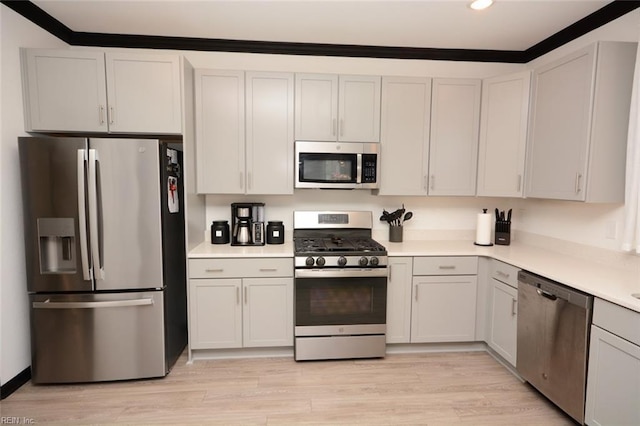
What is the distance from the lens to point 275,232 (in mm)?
2947

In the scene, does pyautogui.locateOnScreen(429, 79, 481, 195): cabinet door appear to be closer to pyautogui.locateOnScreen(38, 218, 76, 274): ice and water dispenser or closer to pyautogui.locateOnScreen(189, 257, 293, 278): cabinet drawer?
pyautogui.locateOnScreen(189, 257, 293, 278): cabinet drawer

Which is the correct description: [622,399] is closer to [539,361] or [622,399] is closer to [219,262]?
[539,361]

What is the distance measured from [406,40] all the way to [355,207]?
1.60m

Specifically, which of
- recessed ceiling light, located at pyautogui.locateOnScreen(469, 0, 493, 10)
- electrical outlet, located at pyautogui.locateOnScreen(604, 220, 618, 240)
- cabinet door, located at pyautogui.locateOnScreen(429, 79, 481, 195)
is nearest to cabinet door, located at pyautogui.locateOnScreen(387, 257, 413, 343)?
cabinet door, located at pyautogui.locateOnScreen(429, 79, 481, 195)

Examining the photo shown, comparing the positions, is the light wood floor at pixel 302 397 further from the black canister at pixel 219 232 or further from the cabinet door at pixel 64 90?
the cabinet door at pixel 64 90

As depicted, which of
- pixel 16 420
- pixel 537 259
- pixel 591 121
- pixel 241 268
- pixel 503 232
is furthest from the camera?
pixel 503 232

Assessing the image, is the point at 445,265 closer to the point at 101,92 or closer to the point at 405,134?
the point at 405,134

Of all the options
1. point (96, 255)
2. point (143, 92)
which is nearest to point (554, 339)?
point (96, 255)

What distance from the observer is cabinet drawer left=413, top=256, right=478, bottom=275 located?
107 inches

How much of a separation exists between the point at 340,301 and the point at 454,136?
1.80 m

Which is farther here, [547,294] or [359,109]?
[359,109]

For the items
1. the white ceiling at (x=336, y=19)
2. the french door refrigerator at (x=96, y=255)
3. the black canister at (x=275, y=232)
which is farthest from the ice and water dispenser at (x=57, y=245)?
the white ceiling at (x=336, y=19)

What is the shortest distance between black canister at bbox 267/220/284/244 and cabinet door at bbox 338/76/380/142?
97cm

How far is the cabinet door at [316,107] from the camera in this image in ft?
9.11
